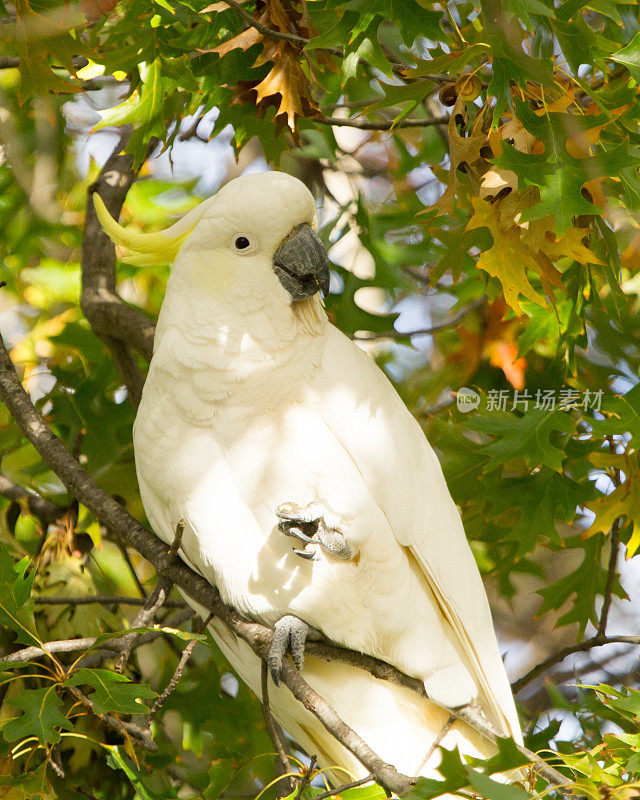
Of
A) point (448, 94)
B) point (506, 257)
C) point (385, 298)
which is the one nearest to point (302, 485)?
A: point (506, 257)

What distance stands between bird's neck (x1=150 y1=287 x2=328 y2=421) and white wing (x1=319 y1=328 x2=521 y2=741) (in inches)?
3.3

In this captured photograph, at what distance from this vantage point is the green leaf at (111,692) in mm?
1465

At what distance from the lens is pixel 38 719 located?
151 centimetres

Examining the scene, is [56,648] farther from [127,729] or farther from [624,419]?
[624,419]

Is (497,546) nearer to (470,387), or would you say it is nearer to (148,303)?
(470,387)

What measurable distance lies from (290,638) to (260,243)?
0.86 meters

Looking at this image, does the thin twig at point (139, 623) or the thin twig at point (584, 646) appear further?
the thin twig at point (584, 646)

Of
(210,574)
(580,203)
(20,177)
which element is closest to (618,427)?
(580,203)

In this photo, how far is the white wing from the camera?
1818 millimetres

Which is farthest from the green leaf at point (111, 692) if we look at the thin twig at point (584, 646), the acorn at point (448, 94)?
the acorn at point (448, 94)

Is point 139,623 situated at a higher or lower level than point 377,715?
higher

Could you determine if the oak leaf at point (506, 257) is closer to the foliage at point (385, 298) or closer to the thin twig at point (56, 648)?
the foliage at point (385, 298)

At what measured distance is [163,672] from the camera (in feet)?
8.93

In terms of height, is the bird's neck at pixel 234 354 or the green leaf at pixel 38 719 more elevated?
the bird's neck at pixel 234 354
